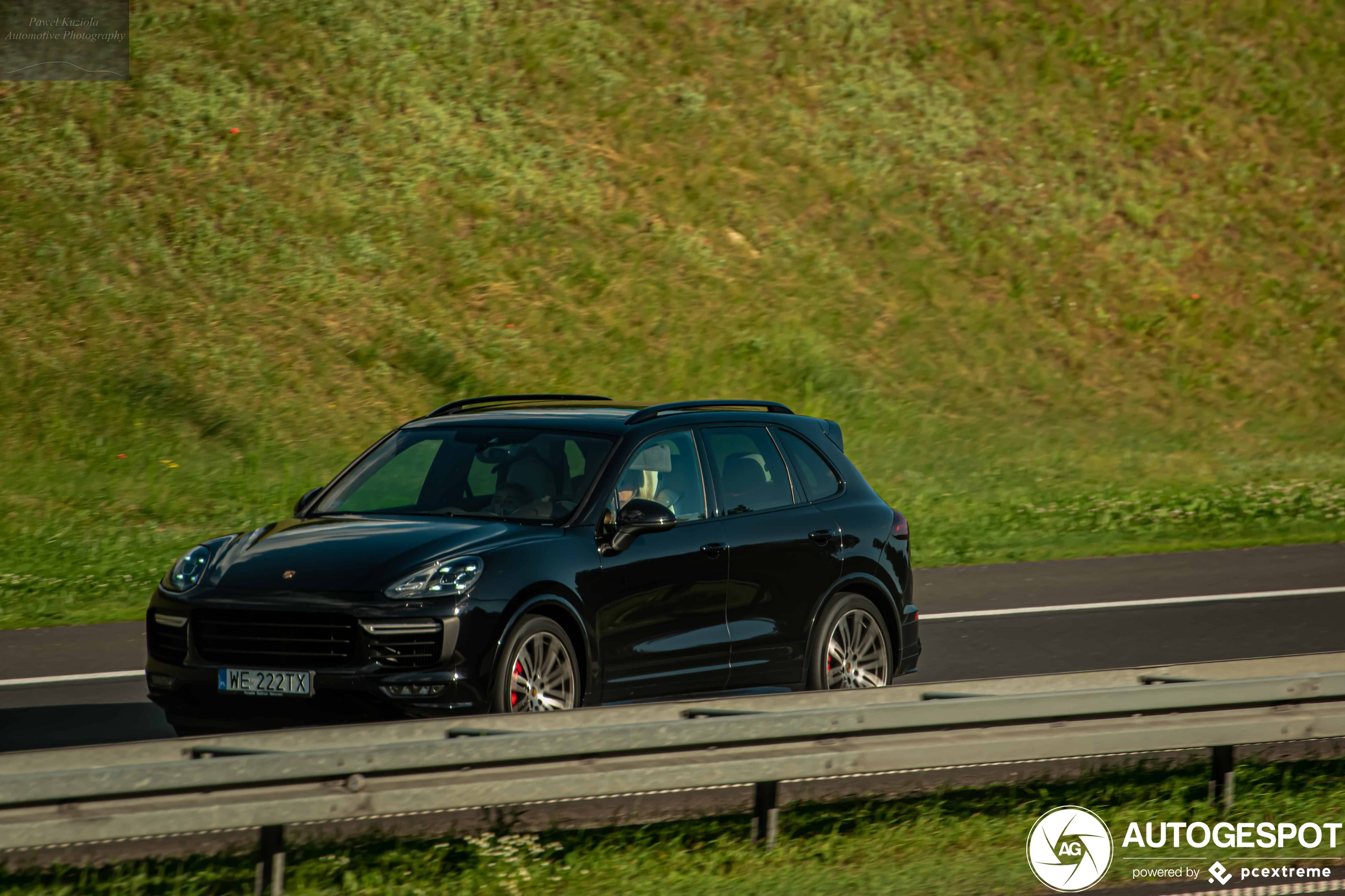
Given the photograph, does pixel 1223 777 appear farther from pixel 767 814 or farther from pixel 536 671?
pixel 536 671

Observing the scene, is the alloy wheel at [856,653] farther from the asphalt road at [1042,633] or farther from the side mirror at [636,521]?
the side mirror at [636,521]

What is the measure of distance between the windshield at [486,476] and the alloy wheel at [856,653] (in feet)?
5.67

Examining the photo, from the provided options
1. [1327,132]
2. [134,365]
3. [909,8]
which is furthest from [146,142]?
[1327,132]

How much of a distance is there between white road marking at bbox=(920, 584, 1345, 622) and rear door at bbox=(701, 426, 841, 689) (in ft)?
13.8

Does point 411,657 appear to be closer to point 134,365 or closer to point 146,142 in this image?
point 134,365

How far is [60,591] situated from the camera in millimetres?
14586

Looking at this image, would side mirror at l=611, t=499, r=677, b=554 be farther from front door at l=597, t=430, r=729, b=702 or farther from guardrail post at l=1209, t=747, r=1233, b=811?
guardrail post at l=1209, t=747, r=1233, b=811

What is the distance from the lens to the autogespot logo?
623cm

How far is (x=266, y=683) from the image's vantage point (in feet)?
23.7

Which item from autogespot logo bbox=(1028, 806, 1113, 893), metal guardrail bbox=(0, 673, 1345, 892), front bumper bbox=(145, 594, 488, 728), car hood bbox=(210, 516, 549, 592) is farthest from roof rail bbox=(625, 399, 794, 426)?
autogespot logo bbox=(1028, 806, 1113, 893)

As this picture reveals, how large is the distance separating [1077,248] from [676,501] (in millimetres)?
23875

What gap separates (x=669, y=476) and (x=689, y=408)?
629 millimetres

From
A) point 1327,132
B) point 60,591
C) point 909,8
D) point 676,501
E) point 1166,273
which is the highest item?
point 909,8

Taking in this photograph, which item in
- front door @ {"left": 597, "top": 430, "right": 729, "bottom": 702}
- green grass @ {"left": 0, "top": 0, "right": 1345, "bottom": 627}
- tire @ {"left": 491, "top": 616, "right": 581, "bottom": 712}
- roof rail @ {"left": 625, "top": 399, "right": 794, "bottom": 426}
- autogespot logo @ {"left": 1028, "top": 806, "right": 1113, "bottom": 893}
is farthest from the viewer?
green grass @ {"left": 0, "top": 0, "right": 1345, "bottom": 627}
